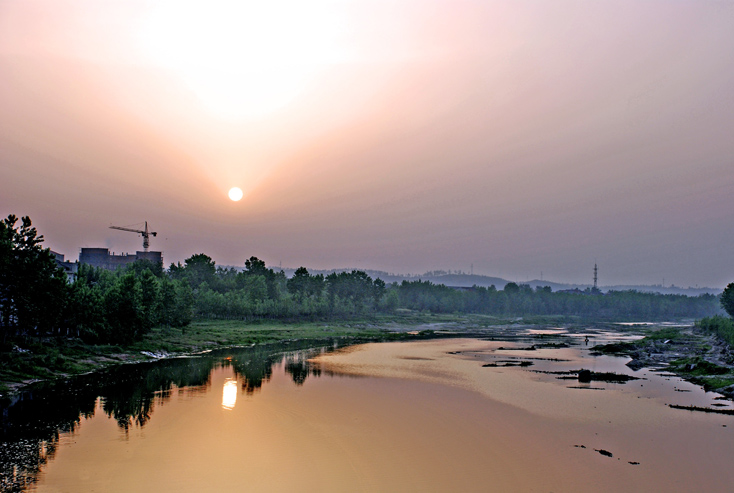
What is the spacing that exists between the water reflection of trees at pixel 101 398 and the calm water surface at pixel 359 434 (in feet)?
0.59

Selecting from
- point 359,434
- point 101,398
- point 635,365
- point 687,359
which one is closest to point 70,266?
point 101,398

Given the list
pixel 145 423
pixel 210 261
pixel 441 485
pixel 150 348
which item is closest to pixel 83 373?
pixel 150 348

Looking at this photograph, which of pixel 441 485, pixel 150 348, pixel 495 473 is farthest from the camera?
A: pixel 150 348

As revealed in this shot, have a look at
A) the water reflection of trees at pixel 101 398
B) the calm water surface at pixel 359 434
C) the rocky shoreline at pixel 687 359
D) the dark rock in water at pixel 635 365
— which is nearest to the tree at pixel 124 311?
the water reflection of trees at pixel 101 398

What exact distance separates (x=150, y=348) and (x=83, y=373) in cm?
1799

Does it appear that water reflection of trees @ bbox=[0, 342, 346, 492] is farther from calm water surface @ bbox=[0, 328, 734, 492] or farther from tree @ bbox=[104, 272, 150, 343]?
tree @ bbox=[104, 272, 150, 343]

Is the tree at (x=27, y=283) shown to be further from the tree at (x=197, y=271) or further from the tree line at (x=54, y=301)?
the tree at (x=197, y=271)

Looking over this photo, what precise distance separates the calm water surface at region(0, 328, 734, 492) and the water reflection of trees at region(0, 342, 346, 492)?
179 millimetres

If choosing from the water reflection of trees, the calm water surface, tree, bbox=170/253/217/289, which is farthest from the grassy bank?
tree, bbox=170/253/217/289

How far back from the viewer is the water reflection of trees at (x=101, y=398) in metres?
28.8

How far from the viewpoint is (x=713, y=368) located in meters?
58.8

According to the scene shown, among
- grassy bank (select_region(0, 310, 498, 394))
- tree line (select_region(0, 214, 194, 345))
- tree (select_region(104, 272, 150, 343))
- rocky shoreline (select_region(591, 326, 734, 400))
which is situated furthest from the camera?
tree (select_region(104, 272, 150, 343))

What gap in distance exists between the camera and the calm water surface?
2675 cm

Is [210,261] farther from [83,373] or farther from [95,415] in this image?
[95,415]
